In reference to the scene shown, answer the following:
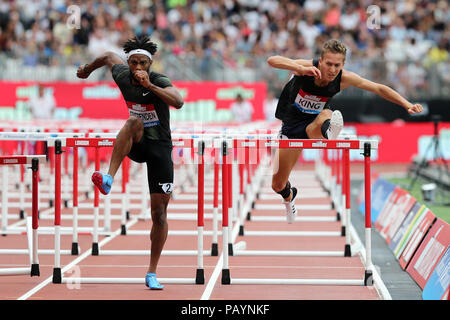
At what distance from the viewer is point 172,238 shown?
12969 millimetres

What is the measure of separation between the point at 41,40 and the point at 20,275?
19.9 metres

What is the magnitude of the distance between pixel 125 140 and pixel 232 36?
22003mm

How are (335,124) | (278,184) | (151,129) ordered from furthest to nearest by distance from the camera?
(278,184) → (335,124) → (151,129)

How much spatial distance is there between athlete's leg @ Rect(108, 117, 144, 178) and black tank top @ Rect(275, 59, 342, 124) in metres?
1.94

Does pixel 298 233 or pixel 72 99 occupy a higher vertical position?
pixel 72 99

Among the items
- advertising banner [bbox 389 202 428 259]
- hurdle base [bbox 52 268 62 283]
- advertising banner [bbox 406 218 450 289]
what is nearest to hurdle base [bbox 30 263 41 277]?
hurdle base [bbox 52 268 62 283]

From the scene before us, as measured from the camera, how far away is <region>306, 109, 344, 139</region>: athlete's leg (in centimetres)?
A: 883

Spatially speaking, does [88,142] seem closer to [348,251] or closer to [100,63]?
[100,63]

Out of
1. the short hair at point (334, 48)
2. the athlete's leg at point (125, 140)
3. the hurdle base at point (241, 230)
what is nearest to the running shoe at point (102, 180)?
the athlete's leg at point (125, 140)

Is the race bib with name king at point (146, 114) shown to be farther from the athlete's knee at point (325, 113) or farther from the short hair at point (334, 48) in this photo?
the athlete's knee at point (325, 113)

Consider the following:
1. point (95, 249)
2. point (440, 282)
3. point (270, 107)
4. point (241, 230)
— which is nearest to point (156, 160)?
point (440, 282)

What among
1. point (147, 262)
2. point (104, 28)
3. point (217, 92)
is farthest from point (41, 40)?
point (147, 262)

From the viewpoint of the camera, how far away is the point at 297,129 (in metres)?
9.55

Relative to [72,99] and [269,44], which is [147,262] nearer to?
[72,99]
